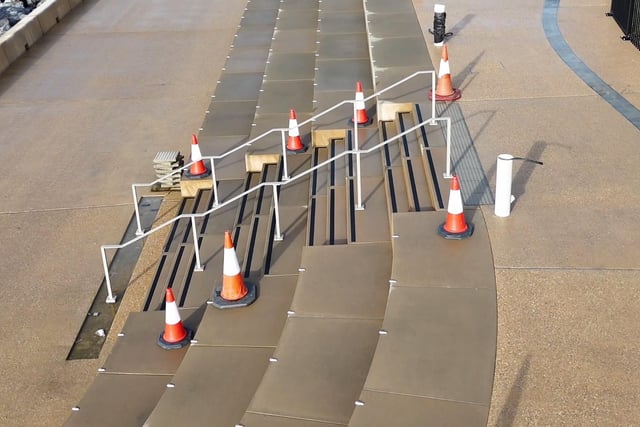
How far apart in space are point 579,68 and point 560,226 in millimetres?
4682

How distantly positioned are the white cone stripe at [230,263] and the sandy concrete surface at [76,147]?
1.87 metres

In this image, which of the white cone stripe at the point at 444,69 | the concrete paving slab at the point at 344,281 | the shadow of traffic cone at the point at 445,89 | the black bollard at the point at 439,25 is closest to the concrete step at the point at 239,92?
the shadow of traffic cone at the point at 445,89

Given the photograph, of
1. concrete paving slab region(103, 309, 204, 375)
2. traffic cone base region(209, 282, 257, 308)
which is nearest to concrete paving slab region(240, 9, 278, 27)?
concrete paving slab region(103, 309, 204, 375)

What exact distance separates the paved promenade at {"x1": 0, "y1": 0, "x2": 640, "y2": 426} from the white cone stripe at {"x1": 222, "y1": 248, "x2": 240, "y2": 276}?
187 centimetres

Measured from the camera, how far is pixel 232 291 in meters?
7.28

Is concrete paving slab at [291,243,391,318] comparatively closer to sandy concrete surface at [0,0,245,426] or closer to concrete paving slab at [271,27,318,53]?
sandy concrete surface at [0,0,245,426]

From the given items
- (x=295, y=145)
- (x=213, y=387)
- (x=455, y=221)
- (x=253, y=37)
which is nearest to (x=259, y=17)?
(x=253, y=37)

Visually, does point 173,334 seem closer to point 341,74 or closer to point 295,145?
point 295,145

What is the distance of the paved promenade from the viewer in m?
Result: 5.46

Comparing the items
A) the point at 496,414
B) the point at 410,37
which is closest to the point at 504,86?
the point at 410,37

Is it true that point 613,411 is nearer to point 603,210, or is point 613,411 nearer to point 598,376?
point 598,376

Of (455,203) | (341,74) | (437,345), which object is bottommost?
(341,74)

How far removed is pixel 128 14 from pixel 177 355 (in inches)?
588

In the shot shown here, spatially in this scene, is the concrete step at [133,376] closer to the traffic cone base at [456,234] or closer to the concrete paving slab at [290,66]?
the traffic cone base at [456,234]
